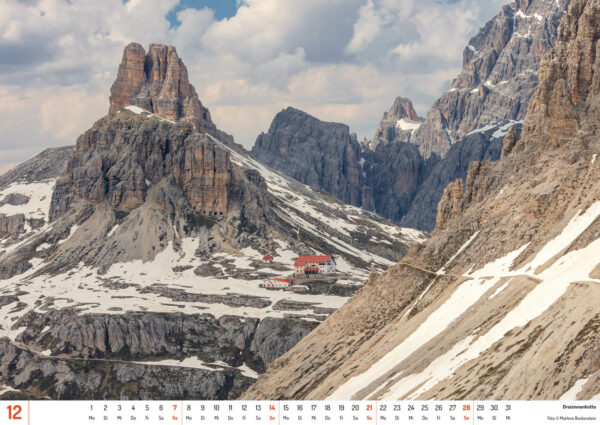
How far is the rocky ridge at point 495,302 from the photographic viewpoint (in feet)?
237

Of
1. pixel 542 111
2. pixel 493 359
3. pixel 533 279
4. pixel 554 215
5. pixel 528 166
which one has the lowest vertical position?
pixel 493 359

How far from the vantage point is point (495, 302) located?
310ft

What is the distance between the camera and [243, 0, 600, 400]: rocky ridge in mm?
72250

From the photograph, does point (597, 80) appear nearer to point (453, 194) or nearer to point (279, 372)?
point (453, 194)

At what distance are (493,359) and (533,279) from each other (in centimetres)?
1961

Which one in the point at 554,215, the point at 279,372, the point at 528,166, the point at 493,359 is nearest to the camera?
the point at 493,359

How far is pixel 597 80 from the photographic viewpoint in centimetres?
15825

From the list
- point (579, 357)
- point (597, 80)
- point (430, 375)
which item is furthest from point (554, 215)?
point (597, 80)
